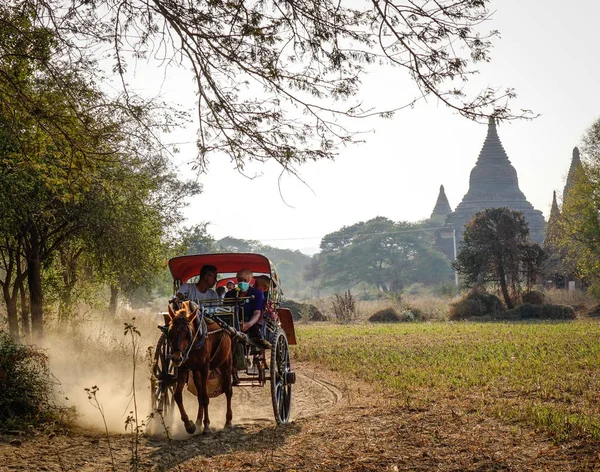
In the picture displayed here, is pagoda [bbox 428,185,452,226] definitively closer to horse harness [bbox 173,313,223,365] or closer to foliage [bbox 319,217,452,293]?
foliage [bbox 319,217,452,293]

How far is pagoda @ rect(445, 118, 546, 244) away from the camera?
8794 centimetres

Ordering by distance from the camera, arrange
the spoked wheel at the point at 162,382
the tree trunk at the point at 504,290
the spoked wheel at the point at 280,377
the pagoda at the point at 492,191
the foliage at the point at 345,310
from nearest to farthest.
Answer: the spoked wheel at the point at 162,382 → the spoked wheel at the point at 280,377 → the tree trunk at the point at 504,290 → the foliage at the point at 345,310 → the pagoda at the point at 492,191

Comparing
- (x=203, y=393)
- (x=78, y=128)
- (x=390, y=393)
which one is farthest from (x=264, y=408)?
(x=78, y=128)

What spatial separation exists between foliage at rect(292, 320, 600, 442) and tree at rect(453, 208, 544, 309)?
1322cm

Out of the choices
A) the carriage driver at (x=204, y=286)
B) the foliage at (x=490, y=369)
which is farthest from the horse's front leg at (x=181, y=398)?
the foliage at (x=490, y=369)

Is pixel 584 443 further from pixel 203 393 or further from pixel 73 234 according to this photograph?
pixel 73 234

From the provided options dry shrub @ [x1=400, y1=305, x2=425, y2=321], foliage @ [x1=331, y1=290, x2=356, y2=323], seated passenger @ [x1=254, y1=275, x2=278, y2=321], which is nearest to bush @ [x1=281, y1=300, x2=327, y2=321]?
foliage @ [x1=331, y1=290, x2=356, y2=323]

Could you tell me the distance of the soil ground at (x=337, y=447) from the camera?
7457 millimetres

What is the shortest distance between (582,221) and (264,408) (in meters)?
33.2

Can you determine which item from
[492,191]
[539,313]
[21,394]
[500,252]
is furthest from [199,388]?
[492,191]

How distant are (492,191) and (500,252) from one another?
51.0 metres

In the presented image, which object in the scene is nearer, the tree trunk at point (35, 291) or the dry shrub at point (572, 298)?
the tree trunk at point (35, 291)

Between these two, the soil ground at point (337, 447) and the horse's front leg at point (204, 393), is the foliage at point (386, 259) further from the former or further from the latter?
the horse's front leg at point (204, 393)

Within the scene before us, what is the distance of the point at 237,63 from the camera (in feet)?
31.0
